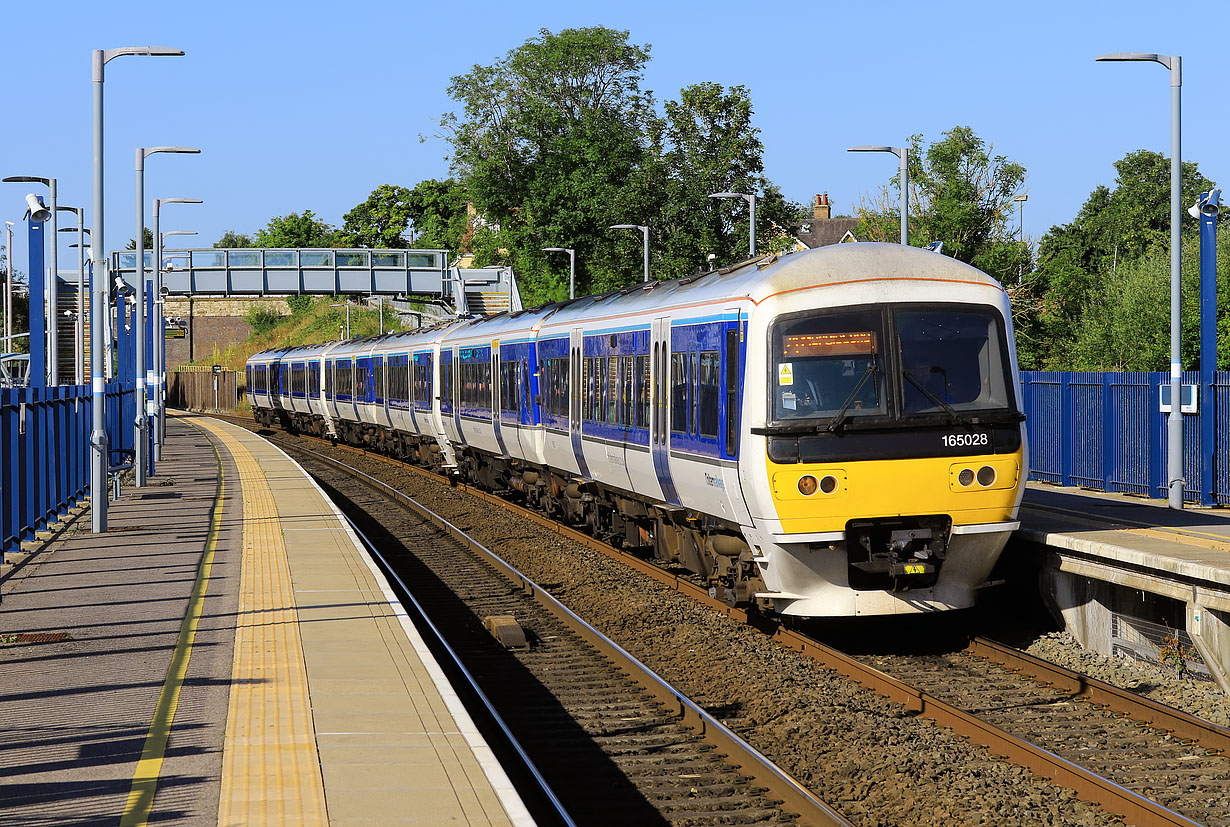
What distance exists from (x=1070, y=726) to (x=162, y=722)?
6066 millimetres

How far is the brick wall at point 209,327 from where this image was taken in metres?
100

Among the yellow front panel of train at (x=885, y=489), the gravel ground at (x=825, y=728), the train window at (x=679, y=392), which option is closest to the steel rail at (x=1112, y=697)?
the yellow front panel of train at (x=885, y=489)

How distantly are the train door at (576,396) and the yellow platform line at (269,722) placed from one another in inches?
187

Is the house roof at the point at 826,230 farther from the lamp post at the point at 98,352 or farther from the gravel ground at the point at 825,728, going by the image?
the gravel ground at the point at 825,728

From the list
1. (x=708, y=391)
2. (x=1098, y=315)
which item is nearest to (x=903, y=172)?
(x=708, y=391)

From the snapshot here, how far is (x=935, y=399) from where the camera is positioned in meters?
11.7

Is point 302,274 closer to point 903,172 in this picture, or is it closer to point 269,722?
point 903,172

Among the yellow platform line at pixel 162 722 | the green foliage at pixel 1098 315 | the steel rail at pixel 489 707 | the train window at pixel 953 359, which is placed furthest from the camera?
the green foliage at pixel 1098 315

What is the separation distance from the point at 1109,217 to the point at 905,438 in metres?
87.1

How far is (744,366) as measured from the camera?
39.4ft

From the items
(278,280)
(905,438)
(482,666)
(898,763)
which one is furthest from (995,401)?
(278,280)

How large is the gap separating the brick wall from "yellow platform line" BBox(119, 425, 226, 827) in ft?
289

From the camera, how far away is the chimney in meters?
110

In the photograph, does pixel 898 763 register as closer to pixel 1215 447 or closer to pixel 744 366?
pixel 744 366
